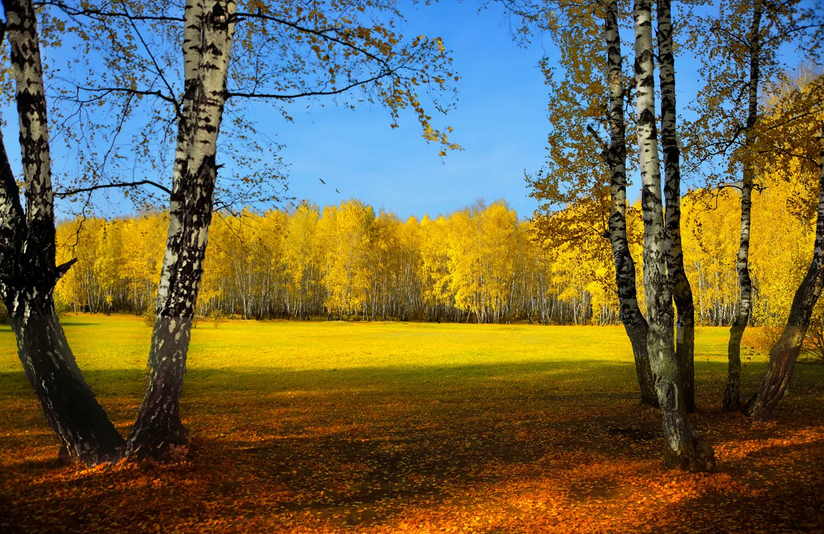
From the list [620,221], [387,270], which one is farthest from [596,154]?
[387,270]

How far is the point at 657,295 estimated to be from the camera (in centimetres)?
618

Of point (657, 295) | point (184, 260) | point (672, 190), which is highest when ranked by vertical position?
point (672, 190)

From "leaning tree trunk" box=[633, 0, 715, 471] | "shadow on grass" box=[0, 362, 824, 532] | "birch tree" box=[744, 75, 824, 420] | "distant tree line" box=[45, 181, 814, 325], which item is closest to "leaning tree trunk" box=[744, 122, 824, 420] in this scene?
"birch tree" box=[744, 75, 824, 420]

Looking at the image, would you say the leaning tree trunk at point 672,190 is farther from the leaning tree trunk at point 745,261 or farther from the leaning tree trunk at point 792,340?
the leaning tree trunk at point 792,340

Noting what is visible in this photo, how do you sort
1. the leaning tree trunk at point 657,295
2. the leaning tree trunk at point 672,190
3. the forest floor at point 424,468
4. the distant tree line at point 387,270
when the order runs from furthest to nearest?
the distant tree line at point 387,270, the leaning tree trunk at point 672,190, the leaning tree trunk at point 657,295, the forest floor at point 424,468

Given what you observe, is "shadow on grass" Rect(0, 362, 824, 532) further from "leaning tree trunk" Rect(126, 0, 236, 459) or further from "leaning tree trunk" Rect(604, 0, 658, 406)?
"leaning tree trunk" Rect(604, 0, 658, 406)

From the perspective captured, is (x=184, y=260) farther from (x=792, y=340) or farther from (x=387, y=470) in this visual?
(x=792, y=340)

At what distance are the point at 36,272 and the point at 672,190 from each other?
9298mm

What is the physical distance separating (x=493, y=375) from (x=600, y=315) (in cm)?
4197

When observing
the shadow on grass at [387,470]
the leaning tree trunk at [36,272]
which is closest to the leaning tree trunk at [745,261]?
the shadow on grass at [387,470]

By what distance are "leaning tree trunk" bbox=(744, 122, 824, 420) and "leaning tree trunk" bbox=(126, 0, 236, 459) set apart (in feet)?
30.5

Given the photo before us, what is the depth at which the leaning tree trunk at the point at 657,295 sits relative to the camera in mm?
6012

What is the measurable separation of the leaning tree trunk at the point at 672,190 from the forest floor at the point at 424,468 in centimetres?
160

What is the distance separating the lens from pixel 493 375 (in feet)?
53.9
